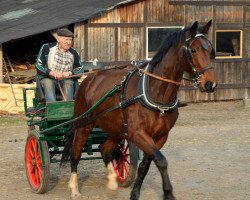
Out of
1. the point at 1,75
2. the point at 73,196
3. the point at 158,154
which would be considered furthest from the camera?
the point at 1,75

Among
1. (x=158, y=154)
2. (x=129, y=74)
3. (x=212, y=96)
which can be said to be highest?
(x=129, y=74)

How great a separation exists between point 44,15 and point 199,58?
15380mm

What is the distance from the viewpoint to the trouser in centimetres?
983

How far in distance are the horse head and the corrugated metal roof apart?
1264 centimetres

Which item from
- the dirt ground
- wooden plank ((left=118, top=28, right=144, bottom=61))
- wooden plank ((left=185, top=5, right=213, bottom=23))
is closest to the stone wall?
the dirt ground

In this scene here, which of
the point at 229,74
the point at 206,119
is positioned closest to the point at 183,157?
the point at 206,119

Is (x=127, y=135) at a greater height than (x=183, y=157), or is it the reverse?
(x=127, y=135)

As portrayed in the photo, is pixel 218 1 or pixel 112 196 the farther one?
pixel 218 1

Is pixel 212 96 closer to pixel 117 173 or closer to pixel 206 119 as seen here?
pixel 206 119

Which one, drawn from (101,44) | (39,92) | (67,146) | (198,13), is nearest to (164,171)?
(67,146)

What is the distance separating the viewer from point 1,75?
21.2 metres

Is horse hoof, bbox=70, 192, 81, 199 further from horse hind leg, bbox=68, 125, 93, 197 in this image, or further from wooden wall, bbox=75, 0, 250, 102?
wooden wall, bbox=75, 0, 250, 102

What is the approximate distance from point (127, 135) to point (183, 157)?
4274 millimetres

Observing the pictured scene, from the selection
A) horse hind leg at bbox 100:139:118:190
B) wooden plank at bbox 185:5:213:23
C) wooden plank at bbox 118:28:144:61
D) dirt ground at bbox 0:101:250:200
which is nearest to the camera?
dirt ground at bbox 0:101:250:200
